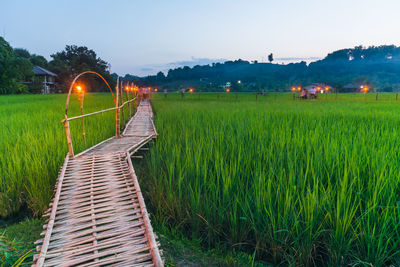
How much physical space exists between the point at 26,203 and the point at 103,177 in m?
1.32

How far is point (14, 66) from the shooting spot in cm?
2756

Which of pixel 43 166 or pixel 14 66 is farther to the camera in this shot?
pixel 14 66

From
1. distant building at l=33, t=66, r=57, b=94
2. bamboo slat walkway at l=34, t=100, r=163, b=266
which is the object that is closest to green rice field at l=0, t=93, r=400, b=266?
bamboo slat walkway at l=34, t=100, r=163, b=266

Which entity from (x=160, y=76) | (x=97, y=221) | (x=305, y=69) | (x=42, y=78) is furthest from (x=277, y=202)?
(x=305, y=69)

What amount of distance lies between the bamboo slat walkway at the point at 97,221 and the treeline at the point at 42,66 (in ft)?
108

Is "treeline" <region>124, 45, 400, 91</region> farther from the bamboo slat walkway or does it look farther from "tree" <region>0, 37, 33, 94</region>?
the bamboo slat walkway

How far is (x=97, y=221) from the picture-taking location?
2408mm

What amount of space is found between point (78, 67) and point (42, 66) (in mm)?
8014

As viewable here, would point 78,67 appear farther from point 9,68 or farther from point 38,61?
point 9,68

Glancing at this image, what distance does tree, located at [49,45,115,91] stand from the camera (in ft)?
148

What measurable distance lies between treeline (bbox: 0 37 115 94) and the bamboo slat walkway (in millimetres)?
32797

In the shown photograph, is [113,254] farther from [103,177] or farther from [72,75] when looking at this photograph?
[72,75]

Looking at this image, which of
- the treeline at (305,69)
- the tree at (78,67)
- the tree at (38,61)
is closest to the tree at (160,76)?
the treeline at (305,69)

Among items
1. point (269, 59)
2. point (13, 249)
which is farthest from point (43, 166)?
point (269, 59)
